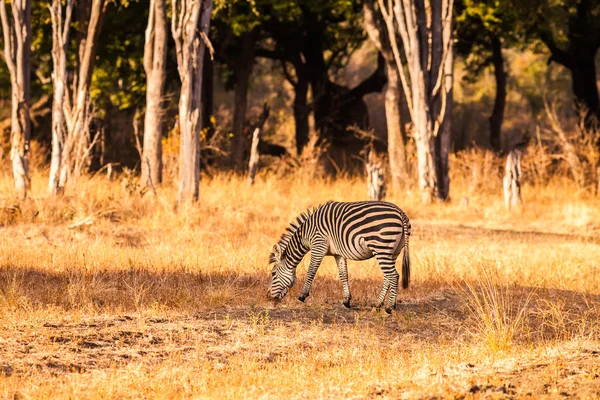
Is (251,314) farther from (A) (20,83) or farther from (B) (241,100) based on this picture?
(B) (241,100)

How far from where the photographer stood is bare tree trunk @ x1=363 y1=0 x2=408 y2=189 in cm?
2406

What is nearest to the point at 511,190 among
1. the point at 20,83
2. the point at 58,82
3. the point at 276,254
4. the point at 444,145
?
the point at 444,145

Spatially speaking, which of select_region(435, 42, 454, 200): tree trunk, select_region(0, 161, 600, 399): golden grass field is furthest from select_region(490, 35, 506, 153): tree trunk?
select_region(0, 161, 600, 399): golden grass field

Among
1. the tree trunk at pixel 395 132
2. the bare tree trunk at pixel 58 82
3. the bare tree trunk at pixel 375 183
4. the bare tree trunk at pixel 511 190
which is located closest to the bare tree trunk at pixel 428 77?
the bare tree trunk at pixel 375 183

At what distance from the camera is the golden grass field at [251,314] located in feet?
24.3

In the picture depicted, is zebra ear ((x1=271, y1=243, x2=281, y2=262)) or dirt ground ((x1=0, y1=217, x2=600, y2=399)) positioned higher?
zebra ear ((x1=271, y1=243, x2=281, y2=262))

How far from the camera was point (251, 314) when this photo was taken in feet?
32.1

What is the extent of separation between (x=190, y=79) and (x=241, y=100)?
10.5 m

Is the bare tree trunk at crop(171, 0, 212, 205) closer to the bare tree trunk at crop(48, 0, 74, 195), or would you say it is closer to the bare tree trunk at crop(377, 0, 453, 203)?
the bare tree trunk at crop(48, 0, 74, 195)

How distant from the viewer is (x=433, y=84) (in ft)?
73.9

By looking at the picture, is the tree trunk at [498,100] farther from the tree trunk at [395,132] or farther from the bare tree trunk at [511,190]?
the bare tree trunk at [511,190]

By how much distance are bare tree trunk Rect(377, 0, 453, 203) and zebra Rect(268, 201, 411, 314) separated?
37.4ft

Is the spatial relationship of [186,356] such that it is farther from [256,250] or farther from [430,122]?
[430,122]

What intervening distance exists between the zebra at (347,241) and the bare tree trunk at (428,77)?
37.4 ft
